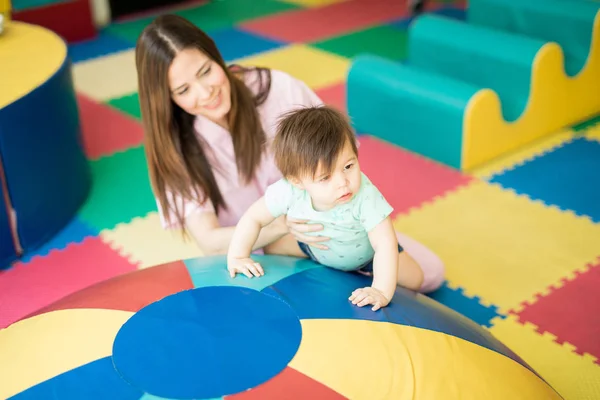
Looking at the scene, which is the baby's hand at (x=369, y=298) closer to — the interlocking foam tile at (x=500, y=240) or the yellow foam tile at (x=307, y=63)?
the interlocking foam tile at (x=500, y=240)

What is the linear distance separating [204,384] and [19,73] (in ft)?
7.04

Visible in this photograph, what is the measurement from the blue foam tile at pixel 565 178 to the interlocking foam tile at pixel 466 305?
0.78 m

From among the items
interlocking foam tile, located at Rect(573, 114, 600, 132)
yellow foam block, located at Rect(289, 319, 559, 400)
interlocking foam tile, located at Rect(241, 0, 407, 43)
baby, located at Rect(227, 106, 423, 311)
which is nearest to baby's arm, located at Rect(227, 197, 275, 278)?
baby, located at Rect(227, 106, 423, 311)

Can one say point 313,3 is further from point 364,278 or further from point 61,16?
point 364,278

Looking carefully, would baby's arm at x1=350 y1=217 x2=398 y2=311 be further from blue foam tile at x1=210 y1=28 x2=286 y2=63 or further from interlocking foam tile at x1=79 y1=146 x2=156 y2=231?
blue foam tile at x1=210 y1=28 x2=286 y2=63

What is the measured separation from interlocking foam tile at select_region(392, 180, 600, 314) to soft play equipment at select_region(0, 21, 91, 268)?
57.9 inches

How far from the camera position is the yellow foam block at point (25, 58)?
3.03 meters

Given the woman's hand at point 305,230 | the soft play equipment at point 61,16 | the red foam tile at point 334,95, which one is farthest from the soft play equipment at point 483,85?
the soft play equipment at point 61,16

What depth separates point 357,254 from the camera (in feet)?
6.75

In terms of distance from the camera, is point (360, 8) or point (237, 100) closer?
point (237, 100)

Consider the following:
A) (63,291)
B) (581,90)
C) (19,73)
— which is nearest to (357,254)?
(63,291)

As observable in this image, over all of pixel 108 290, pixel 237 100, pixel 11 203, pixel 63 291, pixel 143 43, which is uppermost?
pixel 143 43

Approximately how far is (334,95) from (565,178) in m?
1.52

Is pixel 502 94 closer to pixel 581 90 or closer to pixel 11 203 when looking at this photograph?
pixel 581 90
